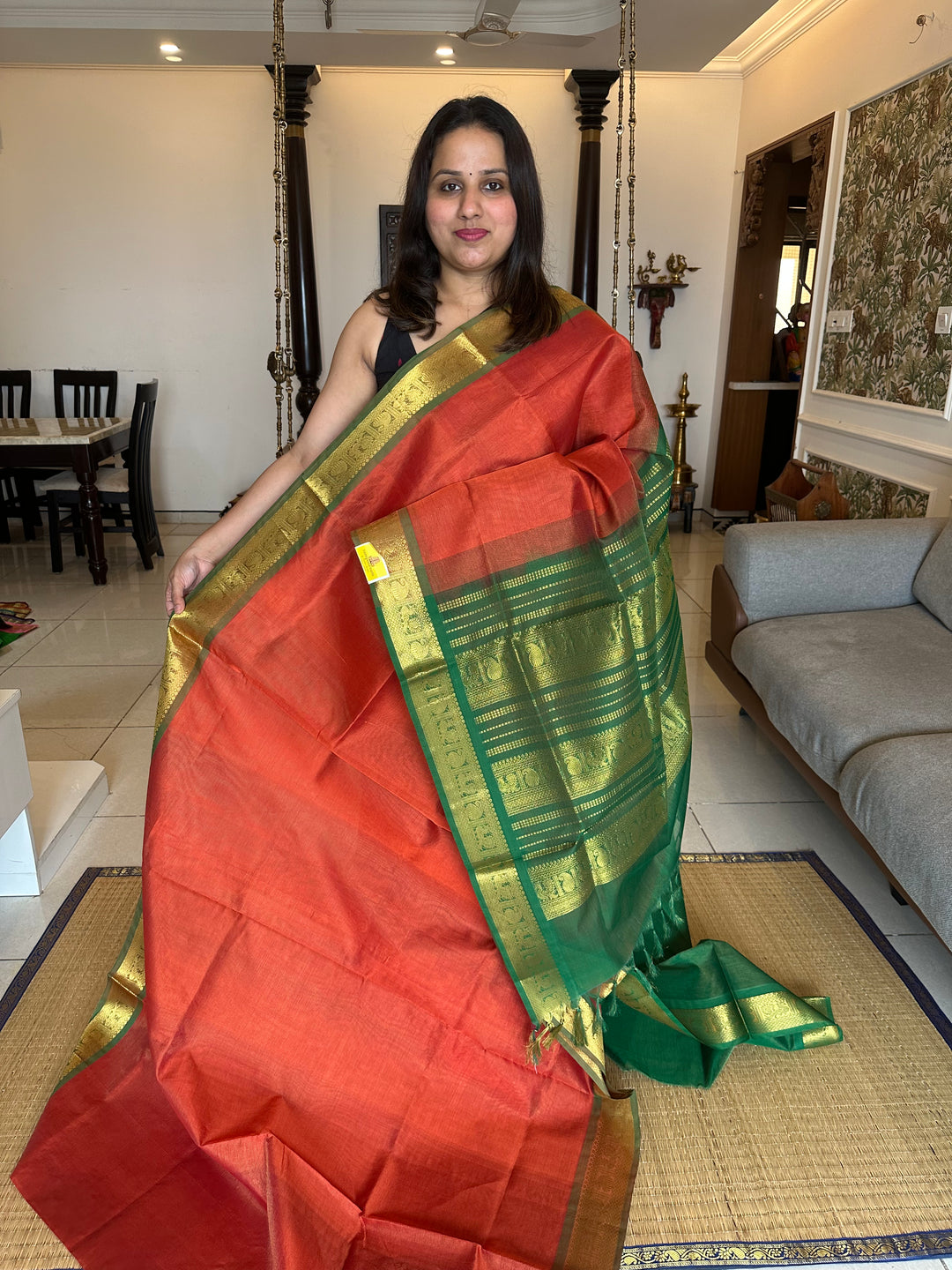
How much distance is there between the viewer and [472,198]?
1327 mm

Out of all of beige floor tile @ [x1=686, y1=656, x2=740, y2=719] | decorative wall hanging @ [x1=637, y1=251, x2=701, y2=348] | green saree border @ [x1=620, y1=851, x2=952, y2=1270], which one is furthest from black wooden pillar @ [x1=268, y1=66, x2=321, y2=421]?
green saree border @ [x1=620, y1=851, x2=952, y2=1270]

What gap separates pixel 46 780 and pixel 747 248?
15.5ft

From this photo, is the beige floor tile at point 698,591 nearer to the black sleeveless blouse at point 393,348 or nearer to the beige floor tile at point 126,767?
the beige floor tile at point 126,767

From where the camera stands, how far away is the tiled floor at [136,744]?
6.57ft

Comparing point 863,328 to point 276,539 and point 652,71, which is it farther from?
point 276,539

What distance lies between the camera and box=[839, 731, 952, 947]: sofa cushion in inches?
62.5

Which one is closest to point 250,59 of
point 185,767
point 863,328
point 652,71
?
point 652,71

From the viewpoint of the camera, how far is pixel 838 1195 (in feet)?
4.37

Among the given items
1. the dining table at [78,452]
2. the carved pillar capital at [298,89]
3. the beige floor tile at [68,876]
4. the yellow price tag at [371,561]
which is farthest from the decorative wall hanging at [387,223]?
the yellow price tag at [371,561]

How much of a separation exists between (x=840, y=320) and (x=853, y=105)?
2.85 feet

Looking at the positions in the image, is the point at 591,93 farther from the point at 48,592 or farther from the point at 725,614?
the point at 48,592

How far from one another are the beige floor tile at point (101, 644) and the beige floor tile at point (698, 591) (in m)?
2.30

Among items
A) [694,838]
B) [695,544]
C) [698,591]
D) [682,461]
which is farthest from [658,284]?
[694,838]

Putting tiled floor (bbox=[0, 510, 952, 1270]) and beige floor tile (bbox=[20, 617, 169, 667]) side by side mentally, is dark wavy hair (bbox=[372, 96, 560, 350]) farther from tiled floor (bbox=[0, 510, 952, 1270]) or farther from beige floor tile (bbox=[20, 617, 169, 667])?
beige floor tile (bbox=[20, 617, 169, 667])
